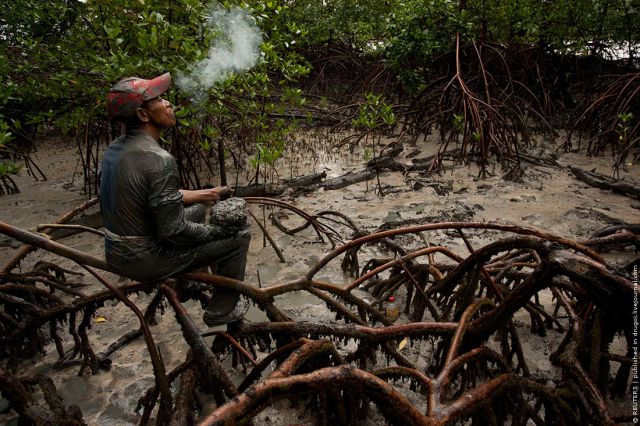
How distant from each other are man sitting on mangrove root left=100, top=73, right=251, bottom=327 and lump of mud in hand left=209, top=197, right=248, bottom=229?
15mm

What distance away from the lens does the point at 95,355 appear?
2.34 meters

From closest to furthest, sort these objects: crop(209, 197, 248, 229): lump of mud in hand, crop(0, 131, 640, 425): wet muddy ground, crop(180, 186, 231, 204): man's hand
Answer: crop(209, 197, 248, 229): lump of mud in hand, crop(180, 186, 231, 204): man's hand, crop(0, 131, 640, 425): wet muddy ground

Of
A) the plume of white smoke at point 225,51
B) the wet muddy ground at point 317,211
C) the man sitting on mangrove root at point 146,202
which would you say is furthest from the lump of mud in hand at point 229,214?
the plume of white smoke at point 225,51

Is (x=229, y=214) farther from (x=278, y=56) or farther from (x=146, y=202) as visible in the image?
(x=278, y=56)

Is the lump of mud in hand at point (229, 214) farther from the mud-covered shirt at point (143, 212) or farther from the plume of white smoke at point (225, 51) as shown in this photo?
the plume of white smoke at point (225, 51)

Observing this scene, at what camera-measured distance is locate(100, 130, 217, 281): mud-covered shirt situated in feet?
5.45

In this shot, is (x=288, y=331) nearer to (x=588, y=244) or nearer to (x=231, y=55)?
(x=588, y=244)

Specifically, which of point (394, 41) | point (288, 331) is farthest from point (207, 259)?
point (394, 41)

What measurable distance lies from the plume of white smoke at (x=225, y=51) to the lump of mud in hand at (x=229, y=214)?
6.63ft

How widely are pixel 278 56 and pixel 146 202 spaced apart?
8.83ft

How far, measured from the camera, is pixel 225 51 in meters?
3.66

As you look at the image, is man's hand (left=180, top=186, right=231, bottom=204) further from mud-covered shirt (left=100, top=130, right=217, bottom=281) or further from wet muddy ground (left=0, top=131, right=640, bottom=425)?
wet muddy ground (left=0, top=131, right=640, bottom=425)

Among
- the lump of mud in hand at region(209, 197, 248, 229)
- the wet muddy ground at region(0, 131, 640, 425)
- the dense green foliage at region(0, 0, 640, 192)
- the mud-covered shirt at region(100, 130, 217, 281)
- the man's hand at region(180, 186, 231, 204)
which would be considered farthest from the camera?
the dense green foliage at region(0, 0, 640, 192)

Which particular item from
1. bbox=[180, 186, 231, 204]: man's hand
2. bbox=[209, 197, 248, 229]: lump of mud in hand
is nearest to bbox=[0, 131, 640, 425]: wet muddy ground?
bbox=[180, 186, 231, 204]: man's hand
